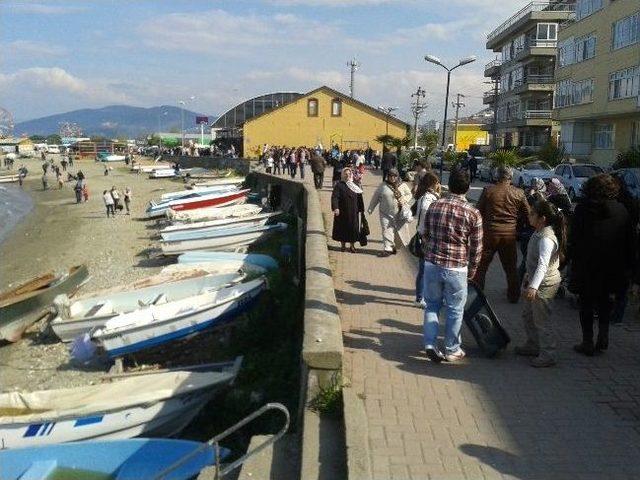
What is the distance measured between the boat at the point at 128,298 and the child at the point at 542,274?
8465 millimetres

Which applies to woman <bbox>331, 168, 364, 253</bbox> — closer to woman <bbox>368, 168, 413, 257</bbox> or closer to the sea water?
woman <bbox>368, 168, 413, 257</bbox>

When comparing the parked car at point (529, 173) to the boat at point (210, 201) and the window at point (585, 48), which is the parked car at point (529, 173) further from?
the boat at point (210, 201)

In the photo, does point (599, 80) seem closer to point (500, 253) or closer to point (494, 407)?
point (500, 253)

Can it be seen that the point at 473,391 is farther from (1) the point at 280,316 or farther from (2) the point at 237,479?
(1) the point at 280,316

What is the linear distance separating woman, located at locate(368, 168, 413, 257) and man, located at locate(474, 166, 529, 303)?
3010 millimetres

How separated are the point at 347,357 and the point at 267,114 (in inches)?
2176

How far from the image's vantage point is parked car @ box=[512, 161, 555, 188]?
98.9 feet

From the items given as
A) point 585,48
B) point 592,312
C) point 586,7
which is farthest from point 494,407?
point 586,7

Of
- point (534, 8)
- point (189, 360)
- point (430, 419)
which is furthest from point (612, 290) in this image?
point (534, 8)

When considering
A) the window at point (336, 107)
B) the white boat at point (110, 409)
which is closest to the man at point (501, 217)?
the white boat at point (110, 409)

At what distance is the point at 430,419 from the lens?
521cm

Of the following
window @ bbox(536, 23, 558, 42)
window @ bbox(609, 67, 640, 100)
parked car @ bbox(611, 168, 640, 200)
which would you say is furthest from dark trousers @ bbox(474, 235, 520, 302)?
window @ bbox(536, 23, 558, 42)

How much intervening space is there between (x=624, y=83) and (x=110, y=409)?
37.1 metres

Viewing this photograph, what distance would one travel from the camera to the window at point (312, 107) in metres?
60.6
